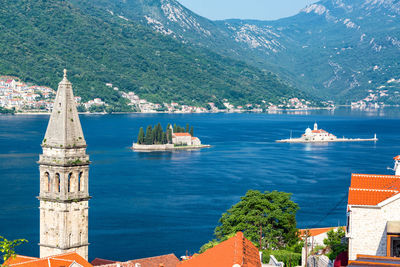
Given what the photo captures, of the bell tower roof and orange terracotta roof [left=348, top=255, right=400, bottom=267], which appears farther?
the bell tower roof

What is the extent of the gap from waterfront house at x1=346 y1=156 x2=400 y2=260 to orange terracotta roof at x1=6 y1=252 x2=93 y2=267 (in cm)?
904

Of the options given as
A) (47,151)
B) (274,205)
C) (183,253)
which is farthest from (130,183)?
(47,151)

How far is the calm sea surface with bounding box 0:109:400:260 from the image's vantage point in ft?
171

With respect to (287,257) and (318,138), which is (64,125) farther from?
(318,138)

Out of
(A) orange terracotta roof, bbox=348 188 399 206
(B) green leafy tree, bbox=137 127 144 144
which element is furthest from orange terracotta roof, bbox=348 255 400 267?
(B) green leafy tree, bbox=137 127 144 144

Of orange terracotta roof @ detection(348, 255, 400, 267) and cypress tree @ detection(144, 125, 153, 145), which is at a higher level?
orange terracotta roof @ detection(348, 255, 400, 267)

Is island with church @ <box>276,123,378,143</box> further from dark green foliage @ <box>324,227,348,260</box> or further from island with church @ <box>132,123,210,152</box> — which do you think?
dark green foliage @ <box>324,227,348,260</box>

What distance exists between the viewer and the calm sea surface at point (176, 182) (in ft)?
171

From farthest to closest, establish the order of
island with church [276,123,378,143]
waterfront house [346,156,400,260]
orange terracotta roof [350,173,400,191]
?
island with church [276,123,378,143]
orange terracotta roof [350,173,400,191]
waterfront house [346,156,400,260]

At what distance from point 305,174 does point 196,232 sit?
131 ft

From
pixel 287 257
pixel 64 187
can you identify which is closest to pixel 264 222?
pixel 287 257

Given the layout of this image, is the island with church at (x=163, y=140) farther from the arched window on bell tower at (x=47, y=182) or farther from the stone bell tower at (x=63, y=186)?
the arched window on bell tower at (x=47, y=182)

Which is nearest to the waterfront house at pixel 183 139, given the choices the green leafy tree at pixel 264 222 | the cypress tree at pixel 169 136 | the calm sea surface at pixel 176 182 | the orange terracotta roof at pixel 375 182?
the cypress tree at pixel 169 136

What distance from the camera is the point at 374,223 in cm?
1586
